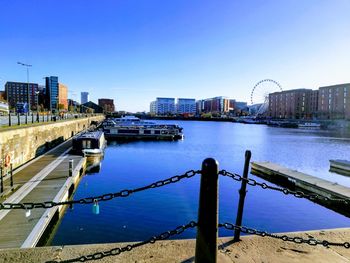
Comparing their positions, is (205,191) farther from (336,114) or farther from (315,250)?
(336,114)

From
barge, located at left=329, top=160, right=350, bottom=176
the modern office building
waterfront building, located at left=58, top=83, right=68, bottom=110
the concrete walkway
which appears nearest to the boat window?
barge, located at left=329, top=160, right=350, bottom=176

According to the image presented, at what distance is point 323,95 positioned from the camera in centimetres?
15962

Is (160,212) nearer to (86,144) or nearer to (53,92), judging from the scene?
(86,144)

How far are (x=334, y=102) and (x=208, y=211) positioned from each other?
175 metres

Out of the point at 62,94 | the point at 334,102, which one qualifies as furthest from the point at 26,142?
the point at 62,94

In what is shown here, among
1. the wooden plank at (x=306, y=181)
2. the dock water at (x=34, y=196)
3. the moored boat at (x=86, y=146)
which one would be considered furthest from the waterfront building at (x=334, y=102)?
the dock water at (x=34, y=196)

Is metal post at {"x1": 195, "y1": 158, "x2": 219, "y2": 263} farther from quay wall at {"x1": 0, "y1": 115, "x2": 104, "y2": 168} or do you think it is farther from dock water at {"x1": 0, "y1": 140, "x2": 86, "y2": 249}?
quay wall at {"x1": 0, "y1": 115, "x2": 104, "y2": 168}

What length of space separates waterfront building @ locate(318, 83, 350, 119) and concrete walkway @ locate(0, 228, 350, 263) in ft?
541

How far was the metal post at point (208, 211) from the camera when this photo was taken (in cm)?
330

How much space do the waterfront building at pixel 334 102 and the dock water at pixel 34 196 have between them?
155184 millimetres

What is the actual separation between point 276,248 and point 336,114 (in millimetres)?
172818

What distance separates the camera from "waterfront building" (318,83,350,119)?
14450 centimetres

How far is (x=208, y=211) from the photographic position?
3.34 m

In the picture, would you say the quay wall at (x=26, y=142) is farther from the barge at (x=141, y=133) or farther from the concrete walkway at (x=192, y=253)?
the barge at (x=141, y=133)
